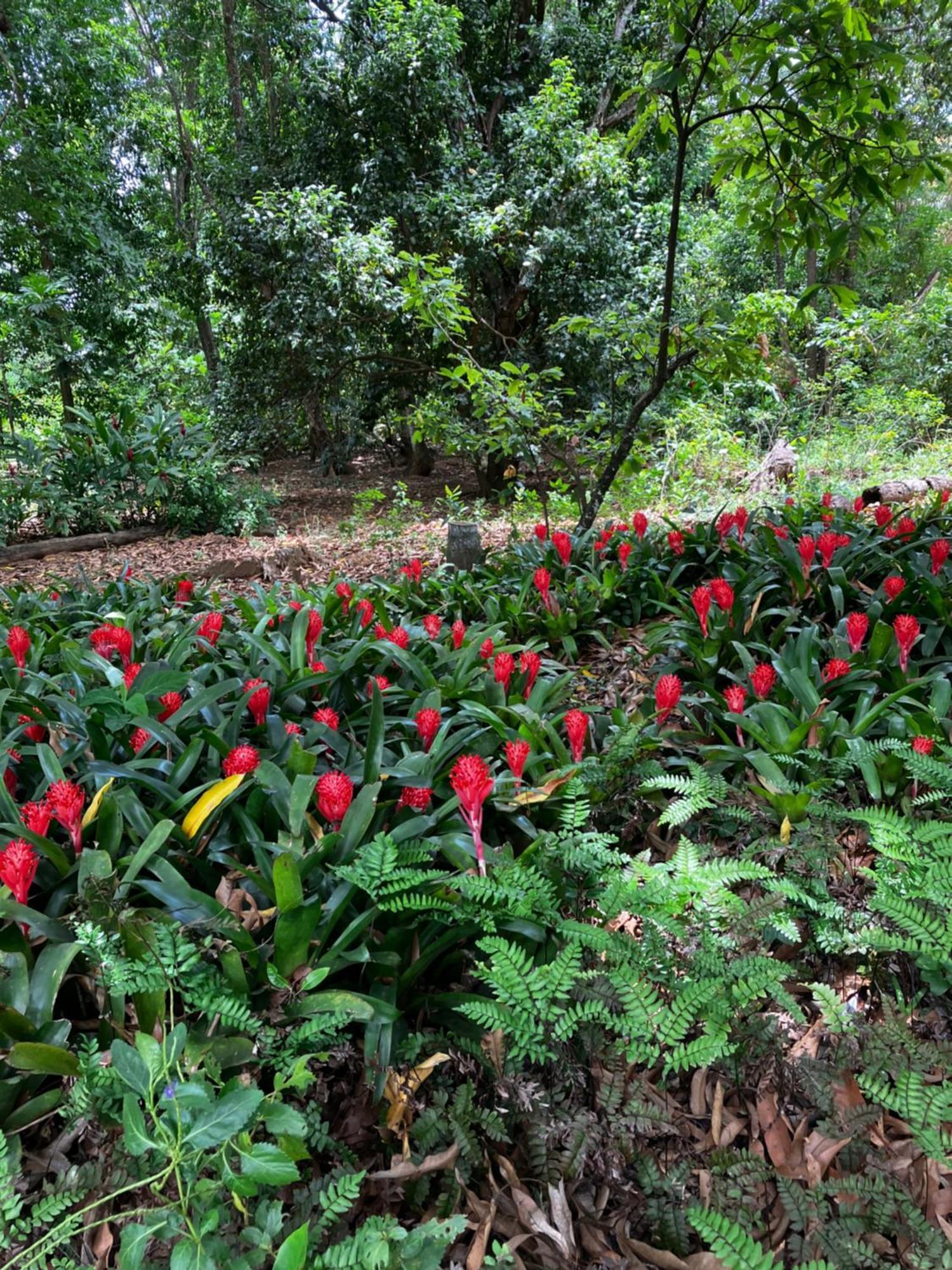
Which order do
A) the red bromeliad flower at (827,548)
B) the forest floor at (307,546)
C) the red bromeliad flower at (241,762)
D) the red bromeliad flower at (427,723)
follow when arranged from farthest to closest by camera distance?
the forest floor at (307,546)
the red bromeliad flower at (827,548)
the red bromeliad flower at (427,723)
the red bromeliad flower at (241,762)

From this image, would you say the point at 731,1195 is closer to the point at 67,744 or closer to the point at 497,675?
the point at 497,675

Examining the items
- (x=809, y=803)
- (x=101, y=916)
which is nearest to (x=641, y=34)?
(x=809, y=803)

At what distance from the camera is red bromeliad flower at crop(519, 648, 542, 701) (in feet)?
7.52

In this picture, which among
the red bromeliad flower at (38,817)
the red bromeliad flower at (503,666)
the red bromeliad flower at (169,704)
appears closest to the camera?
the red bromeliad flower at (38,817)

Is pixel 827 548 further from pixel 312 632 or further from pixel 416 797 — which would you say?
pixel 416 797

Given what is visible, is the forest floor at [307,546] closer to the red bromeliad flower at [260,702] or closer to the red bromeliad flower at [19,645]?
the red bromeliad flower at [19,645]

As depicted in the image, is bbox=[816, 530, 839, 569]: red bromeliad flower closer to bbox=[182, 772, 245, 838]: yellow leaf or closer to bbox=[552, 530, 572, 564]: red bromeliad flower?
bbox=[552, 530, 572, 564]: red bromeliad flower

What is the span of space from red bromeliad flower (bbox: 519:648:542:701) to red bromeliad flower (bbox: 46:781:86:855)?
4.16 feet

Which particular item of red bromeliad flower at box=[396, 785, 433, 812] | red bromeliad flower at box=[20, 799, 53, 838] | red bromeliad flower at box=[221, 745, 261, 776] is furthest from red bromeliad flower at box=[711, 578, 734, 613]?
red bromeliad flower at box=[20, 799, 53, 838]

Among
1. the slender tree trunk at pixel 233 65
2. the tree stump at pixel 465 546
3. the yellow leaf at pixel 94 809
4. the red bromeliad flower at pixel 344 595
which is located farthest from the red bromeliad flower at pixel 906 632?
the slender tree trunk at pixel 233 65

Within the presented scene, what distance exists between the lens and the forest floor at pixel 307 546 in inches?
199

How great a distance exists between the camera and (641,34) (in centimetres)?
773

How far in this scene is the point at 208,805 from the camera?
1590 mm

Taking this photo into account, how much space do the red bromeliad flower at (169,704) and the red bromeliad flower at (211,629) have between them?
58 centimetres
